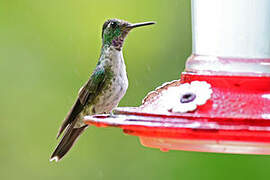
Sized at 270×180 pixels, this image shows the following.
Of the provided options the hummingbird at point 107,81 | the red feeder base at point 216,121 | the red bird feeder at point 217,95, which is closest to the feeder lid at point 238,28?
the red bird feeder at point 217,95

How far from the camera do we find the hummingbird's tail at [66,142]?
513 cm

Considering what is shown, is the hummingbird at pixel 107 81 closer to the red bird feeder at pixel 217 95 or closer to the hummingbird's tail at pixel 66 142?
the hummingbird's tail at pixel 66 142

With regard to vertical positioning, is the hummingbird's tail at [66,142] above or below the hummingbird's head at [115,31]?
below

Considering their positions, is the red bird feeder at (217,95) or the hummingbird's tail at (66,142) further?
the hummingbird's tail at (66,142)

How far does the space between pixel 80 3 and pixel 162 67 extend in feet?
A: 3.63

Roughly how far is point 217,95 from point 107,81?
6.99 ft

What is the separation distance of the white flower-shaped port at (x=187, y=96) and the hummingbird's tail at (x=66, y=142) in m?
2.29

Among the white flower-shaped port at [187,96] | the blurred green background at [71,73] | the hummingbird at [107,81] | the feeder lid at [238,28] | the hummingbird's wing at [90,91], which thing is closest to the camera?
the white flower-shaped port at [187,96]

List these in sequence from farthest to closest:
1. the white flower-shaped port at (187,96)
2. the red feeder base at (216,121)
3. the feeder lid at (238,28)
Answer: the feeder lid at (238,28), the white flower-shaped port at (187,96), the red feeder base at (216,121)

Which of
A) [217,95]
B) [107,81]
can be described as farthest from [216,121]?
[107,81]

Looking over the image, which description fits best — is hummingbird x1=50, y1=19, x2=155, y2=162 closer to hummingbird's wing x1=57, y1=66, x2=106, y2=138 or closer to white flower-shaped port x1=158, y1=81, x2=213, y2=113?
hummingbird's wing x1=57, y1=66, x2=106, y2=138

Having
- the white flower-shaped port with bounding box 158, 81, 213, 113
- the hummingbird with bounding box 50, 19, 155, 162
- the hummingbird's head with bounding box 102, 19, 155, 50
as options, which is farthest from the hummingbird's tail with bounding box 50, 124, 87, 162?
the white flower-shaped port with bounding box 158, 81, 213, 113

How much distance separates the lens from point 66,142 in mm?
5156

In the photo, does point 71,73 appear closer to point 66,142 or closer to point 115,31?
point 66,142
